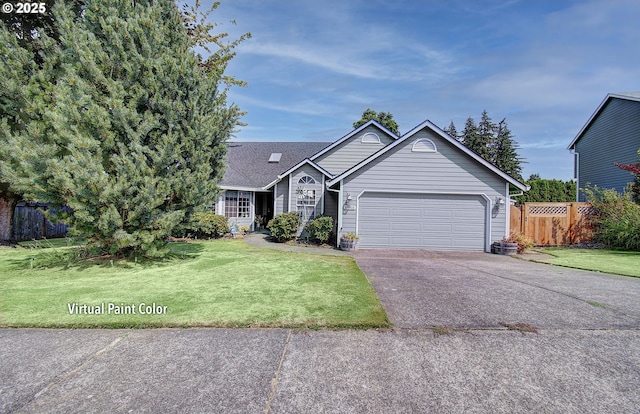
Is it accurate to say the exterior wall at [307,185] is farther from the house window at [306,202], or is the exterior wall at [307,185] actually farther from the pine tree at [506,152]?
the pine tree at [506,152]

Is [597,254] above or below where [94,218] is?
below

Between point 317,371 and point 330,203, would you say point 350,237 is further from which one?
point 317,371

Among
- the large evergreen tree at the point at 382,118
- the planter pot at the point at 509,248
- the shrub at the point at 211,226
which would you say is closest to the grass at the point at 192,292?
the shrub at the point at 211,226

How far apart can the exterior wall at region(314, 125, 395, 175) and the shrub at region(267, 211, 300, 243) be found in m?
4.20

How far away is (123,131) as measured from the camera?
7062 mm

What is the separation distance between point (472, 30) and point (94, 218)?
1341 cm

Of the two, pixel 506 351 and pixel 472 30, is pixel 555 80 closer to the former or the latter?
pixel 472 30

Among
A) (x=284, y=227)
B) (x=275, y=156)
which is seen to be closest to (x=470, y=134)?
(x=275, y=156)

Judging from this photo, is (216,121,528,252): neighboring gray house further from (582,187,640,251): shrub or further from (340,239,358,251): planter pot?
(582,187,640,251): shrub

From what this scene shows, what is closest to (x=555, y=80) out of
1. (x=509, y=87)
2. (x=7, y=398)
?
(x=509, y=87)

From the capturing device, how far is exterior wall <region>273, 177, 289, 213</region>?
16.4m

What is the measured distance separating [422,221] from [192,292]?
930cm

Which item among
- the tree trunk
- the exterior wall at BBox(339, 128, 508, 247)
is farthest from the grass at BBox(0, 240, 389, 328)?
the tree trunk

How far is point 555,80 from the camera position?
14.6m
